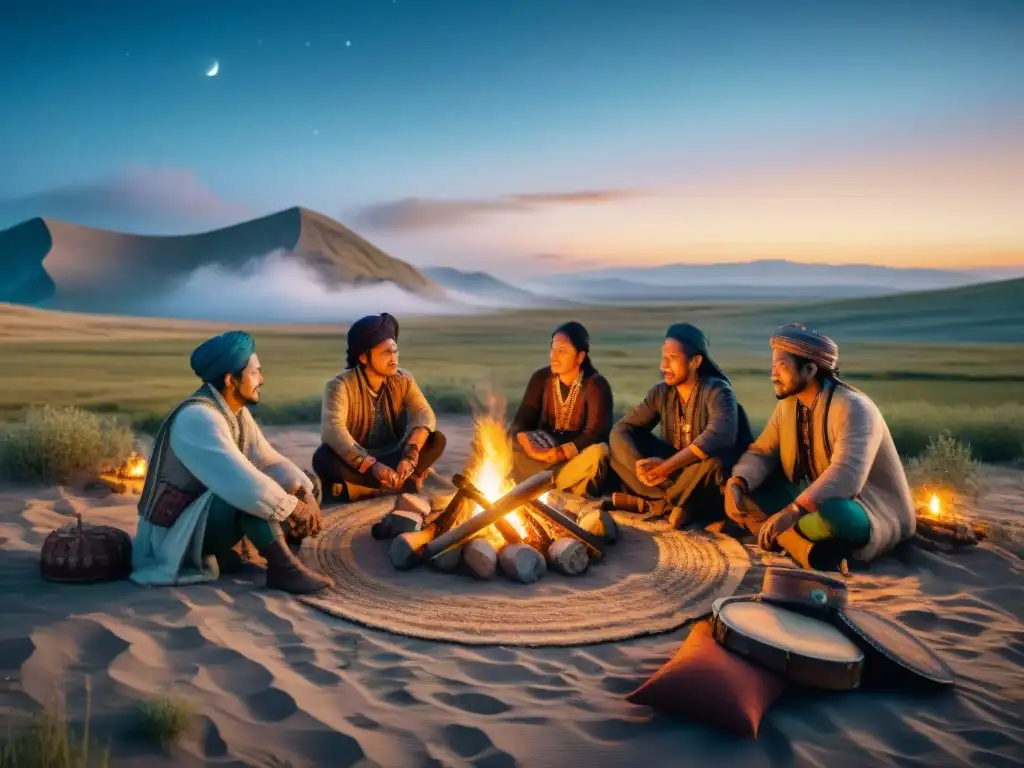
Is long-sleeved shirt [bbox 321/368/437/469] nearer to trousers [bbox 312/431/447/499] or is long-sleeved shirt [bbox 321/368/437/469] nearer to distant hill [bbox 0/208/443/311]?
trousers [bbox 312/431/447/499]

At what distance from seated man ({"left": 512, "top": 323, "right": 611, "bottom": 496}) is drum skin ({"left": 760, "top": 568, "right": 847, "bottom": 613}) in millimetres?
3006

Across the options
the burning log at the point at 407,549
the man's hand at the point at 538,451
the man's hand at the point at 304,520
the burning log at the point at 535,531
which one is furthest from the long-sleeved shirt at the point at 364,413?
the burning log at the point at 535,531

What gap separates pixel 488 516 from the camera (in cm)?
523

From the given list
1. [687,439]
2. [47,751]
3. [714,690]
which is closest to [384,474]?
[687,439]

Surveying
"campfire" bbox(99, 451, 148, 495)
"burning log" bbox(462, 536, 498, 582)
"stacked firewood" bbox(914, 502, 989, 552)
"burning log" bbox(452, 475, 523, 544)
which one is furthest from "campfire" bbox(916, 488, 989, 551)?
"campfire" bbox(99, 451, 148, 495)

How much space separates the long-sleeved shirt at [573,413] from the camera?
22.7 ft

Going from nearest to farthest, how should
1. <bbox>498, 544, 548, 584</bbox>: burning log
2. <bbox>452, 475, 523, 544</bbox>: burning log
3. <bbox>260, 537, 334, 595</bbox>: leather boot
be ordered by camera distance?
<bbox>260, 537, 334, 595</bbox>: leather boot
<bbox>498, 544, 548, 584</bbox>: burning log
<bbox>452, 475, 523, 544</bbox>: burning log

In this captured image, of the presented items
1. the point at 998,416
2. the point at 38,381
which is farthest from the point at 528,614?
the point at 38,381

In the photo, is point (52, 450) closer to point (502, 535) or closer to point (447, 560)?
point (447, 560)

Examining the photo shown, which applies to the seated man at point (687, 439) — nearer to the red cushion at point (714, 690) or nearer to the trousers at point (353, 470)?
the trousers at point (353, 470)

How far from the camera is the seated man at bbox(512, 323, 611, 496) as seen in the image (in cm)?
684

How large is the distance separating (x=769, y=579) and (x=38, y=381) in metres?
13.4

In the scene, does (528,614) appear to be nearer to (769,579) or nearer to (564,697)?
(564,697)

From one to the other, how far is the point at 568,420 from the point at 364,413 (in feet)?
5.88
